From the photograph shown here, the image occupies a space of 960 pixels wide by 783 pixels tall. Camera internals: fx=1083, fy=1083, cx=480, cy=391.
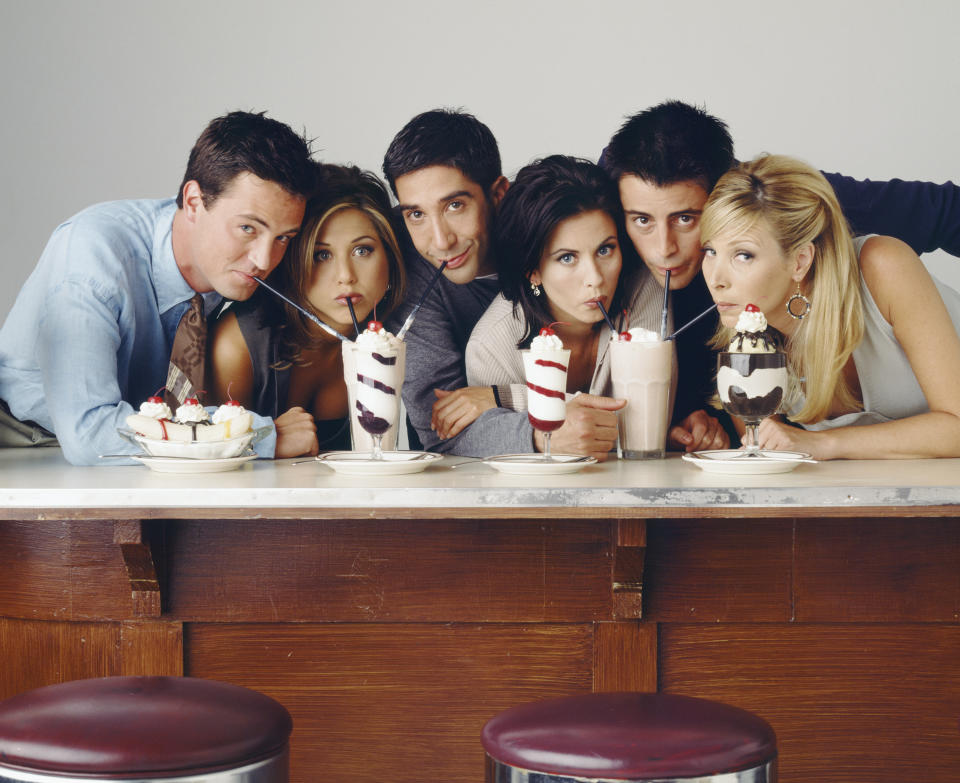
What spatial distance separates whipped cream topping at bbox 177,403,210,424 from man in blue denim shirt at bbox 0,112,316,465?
0.44m

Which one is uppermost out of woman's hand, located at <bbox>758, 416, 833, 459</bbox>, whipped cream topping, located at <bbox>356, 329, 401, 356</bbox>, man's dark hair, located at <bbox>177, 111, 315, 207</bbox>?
man's dark hair, located at <bbox>177, 111, 315, 207</bbox>

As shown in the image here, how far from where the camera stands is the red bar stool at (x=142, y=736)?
138 cm

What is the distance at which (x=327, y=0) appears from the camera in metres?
4.46

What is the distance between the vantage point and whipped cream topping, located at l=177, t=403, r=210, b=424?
7.29ft

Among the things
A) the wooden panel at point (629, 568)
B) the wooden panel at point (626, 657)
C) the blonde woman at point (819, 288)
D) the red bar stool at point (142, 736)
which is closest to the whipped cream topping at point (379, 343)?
the wooden panel at point (629, 568)

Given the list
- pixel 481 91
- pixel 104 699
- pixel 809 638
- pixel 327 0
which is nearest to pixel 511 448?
pixel 809 638

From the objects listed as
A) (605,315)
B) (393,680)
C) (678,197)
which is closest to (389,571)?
(393,680)

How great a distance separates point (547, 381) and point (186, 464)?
0.73 meters

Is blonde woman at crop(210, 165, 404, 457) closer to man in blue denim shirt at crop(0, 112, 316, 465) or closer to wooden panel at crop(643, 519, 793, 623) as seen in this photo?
man in blue denim shirt at crop(0, 112, 316, 465)

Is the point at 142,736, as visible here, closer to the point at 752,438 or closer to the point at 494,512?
the point at 494,512

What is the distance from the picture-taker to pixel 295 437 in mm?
2459

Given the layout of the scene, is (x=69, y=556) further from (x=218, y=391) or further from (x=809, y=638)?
(x=809, y=638)

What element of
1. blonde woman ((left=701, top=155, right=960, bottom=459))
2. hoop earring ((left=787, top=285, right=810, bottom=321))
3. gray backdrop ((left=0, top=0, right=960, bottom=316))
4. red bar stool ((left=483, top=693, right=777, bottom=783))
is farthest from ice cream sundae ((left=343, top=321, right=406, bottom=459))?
gray backdrop ((left=0, top=0, right=960, bottom=316))

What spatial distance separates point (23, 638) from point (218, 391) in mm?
975
